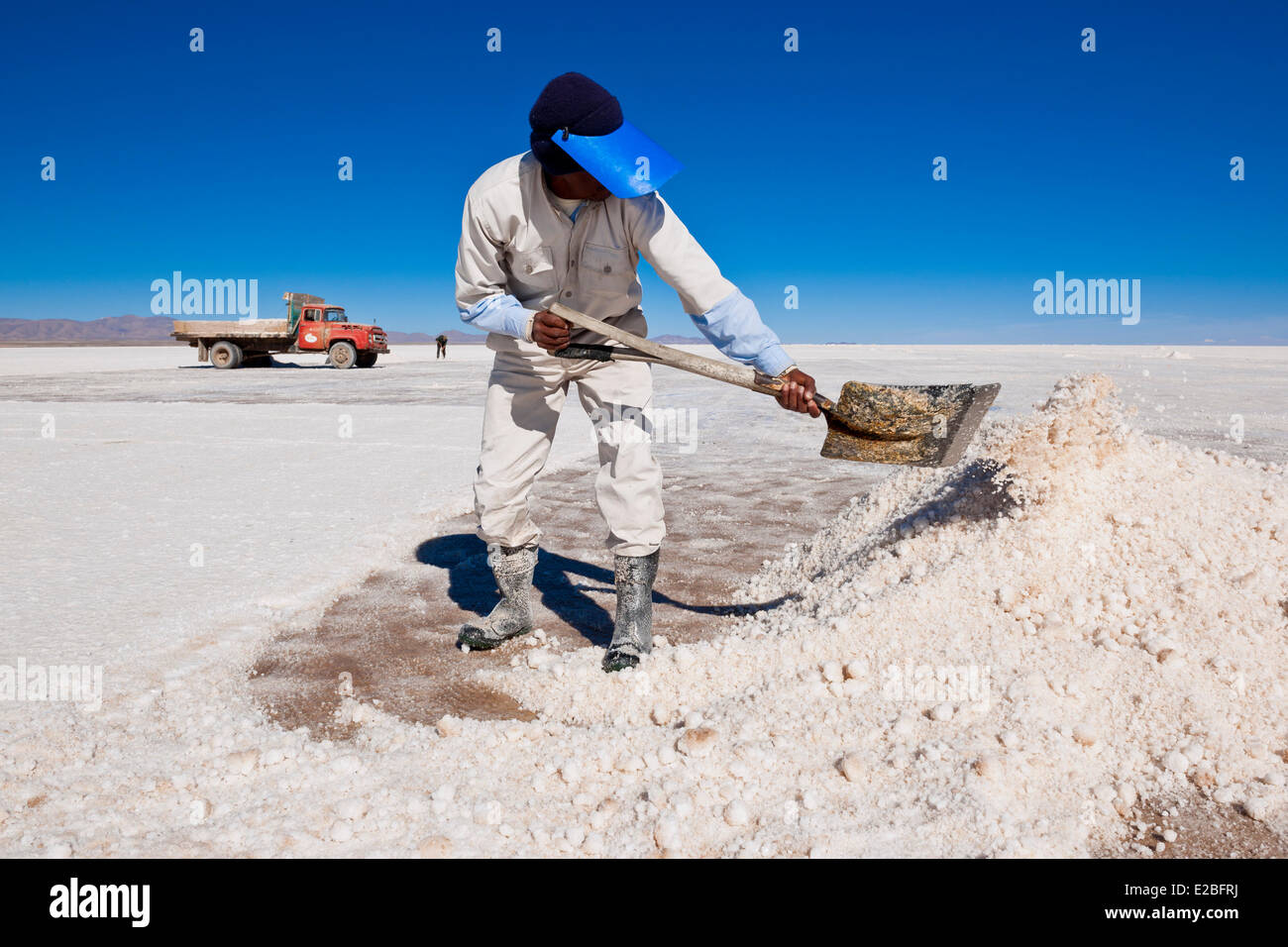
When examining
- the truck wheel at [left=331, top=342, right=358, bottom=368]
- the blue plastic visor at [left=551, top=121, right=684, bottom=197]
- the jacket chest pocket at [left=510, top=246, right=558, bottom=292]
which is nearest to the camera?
the blue plastic visor at [left=551, top=121, right=684, bottom=197]

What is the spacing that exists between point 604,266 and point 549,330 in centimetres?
28

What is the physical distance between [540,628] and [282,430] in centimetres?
623

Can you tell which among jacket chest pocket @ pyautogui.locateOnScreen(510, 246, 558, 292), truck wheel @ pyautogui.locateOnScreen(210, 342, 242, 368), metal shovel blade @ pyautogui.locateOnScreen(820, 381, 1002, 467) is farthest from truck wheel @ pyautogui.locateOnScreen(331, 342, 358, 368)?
metal shovel blade @ pyautogui.locateOnScreen(820, 381, 1002, 467)

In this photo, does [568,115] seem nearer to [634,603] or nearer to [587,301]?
[587,301]

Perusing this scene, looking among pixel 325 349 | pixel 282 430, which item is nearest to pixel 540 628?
pixel 282 430

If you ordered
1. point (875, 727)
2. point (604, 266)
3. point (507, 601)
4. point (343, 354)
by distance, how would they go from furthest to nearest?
point (343, 354)
point (507, 601)
point (604, 266)
point (875, 727)

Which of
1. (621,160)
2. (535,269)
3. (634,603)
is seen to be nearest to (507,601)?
(634,603)

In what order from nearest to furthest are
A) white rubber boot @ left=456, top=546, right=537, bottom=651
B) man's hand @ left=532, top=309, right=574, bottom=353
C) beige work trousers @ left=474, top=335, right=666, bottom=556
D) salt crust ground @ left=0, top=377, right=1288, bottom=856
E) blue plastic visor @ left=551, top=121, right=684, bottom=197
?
salt crust ground @ left=0, top=377, right=1288, bottom=856 → blue plastic visor @ left=551, top=121, right=684, bottom=197 → man's hand @ left=532, top=309, right=574, bottom=353 → beige work trousers @ left=474, top=335, right=666, bottom=556 → white rubber boot @ left=456, top=546, right=537, bottom=651

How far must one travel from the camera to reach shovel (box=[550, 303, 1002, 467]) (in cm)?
240

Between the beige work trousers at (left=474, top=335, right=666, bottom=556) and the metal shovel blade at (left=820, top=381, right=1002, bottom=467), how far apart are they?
583mm

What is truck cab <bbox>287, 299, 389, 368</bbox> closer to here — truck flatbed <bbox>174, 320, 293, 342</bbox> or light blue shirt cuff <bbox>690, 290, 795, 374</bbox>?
truck flatbed <bbox>174, 320, 293, 342</bbox>

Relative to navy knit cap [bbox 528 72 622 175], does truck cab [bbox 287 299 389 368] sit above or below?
above

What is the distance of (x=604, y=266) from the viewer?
2.40m
